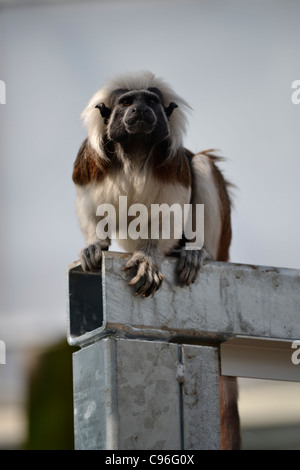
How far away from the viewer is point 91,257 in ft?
17.6

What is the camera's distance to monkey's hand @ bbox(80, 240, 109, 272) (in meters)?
5.12

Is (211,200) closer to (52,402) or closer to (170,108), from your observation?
(170,108)

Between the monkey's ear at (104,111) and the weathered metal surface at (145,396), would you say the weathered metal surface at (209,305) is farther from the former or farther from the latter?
the monkey's ear at (104,111)

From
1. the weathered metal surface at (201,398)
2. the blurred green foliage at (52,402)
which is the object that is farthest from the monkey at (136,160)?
the blurred green foliage at (52,402)

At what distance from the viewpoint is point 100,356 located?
13.6 feet

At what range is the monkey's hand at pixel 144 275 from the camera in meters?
4.34

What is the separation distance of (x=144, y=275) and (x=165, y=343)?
0.32m

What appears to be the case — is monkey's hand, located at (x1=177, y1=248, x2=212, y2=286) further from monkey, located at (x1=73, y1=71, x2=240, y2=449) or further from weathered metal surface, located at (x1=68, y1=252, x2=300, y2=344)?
monkey, located at (x1=73, y1=71, x2=240, y2=449)

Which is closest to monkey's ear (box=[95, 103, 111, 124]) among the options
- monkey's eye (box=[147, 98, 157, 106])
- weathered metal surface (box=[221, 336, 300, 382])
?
monkey's eye (box=[147, 98, 157, 106])

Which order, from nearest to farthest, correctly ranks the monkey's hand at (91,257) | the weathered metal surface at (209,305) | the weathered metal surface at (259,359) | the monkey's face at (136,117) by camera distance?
the weathered metal surface at (209,305)
the weathered metal surface at (259,359)
the monkey's hand at (91,257)
the monkey's face at (136,117)

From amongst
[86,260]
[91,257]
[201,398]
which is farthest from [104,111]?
[201,398]

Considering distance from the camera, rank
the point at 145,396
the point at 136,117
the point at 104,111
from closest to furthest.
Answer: the point at 145,396
the point at 136,117
the point at 104,111

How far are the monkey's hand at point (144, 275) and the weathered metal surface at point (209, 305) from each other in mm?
31

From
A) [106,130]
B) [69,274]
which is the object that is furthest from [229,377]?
[106,130]
